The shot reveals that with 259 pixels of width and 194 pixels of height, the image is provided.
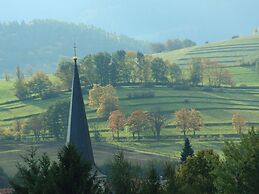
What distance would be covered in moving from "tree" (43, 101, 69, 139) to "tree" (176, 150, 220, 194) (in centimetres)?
9737

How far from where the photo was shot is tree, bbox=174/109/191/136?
159125 millimetres

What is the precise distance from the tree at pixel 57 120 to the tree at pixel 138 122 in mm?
16613

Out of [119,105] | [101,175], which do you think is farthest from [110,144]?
[101,175]

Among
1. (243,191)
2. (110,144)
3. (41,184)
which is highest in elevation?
(41,184)

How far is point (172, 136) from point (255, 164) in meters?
108

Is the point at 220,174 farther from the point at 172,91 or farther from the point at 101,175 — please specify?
the point at 172,91

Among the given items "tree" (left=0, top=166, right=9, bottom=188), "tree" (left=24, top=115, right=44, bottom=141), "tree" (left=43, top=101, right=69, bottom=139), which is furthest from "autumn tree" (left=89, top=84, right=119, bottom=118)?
"tree" (left=0, top=166, right=9, bottom=188)

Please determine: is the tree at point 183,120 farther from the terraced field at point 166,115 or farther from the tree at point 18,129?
the tree at point 18,129

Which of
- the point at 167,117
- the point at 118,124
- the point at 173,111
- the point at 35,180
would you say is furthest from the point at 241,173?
the point at 173,111

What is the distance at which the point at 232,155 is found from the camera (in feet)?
178

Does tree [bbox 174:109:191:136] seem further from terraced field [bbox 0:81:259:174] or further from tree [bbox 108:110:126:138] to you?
tree [bbox 108:110:126:138]

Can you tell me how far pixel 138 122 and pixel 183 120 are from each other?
12271mm

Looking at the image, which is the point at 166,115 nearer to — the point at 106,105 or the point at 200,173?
the point at 106,105

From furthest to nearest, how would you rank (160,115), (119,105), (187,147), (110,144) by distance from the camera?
(119,105)
(160,115)
(110,144)
(187,147)
